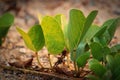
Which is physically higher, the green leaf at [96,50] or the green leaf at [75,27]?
the green leaf at [75,27]

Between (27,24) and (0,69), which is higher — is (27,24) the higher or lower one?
the higher one

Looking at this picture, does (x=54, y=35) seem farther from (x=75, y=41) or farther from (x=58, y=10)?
(x=58, y=10)

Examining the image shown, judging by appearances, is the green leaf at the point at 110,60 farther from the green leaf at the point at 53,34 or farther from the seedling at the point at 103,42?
the green leaf at the point at 53,34

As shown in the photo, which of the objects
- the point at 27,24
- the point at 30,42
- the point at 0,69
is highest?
the point at 27,24

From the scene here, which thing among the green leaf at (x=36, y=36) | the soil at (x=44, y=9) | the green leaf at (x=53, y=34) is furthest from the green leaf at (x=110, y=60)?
the soil at (x=44, y=9)

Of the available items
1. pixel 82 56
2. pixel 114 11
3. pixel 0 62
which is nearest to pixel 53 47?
pixel 82 56
